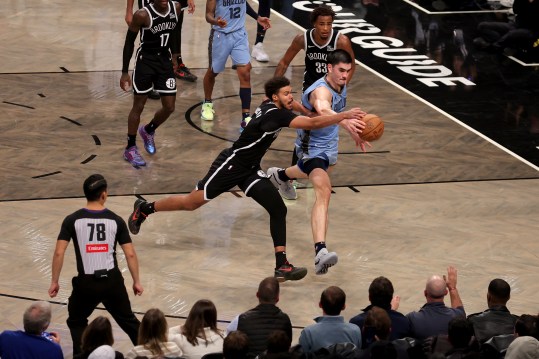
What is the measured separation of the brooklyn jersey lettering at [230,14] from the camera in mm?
14922

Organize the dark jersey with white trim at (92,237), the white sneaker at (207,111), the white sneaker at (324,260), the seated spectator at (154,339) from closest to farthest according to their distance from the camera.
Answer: the seated spectator at (154,339) → the dark jersey with white trim at (92,237) → the white sneaker at (324,260) → the white sneaker at (207,111)

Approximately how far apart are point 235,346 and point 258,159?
12.3 feet

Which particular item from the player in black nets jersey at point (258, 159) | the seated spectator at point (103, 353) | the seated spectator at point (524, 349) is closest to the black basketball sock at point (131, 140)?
the player in black nets jersey at point (258, 159)

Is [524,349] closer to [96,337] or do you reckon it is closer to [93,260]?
[96,337]

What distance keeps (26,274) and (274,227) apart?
2.17 meters

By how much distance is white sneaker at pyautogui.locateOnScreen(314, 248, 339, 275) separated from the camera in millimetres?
10875

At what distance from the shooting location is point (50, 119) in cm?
1497

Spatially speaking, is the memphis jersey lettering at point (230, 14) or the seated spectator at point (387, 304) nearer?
the seated spectator at point (387, 304)

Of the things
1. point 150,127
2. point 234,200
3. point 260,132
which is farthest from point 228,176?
point 150,127

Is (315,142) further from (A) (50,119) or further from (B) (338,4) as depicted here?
(B) (338,4)

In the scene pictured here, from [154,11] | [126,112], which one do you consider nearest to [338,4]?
[126,112]

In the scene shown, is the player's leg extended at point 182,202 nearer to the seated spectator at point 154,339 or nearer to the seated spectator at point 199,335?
the seated spectator at point 199,335

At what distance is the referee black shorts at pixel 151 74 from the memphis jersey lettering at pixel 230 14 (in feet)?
5.21

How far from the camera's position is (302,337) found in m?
8.56
